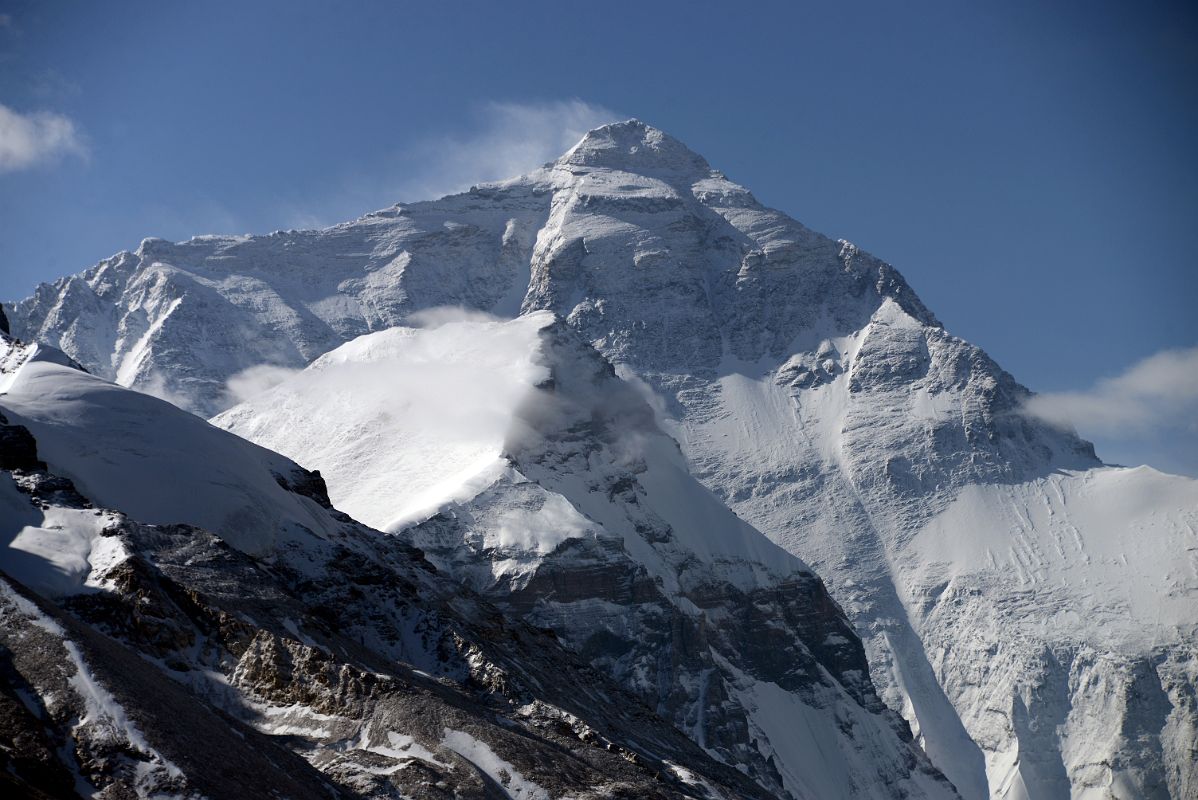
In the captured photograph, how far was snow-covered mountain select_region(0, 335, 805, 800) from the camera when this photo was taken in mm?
80688

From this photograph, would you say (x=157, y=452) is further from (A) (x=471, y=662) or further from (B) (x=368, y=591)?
(A) (x=471, y=662)

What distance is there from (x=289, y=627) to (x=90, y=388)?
159 ft

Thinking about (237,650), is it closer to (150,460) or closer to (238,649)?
(238,649)

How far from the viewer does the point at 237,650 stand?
101812mm

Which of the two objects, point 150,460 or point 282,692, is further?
point 150,460

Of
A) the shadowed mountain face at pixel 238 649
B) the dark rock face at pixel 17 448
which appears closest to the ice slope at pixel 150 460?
the shadowed mountain face at pixel 238 649

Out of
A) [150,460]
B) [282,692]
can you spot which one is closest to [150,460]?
[150,460]

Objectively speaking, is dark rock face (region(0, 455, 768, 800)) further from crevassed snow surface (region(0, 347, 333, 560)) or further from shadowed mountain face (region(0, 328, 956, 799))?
crevassed snow surface (region(0, 347, 333, 560))

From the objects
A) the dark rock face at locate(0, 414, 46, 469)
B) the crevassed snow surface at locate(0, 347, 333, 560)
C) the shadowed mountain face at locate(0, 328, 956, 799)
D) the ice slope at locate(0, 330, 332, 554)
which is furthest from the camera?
the ice slope at locate(0, 330, 332, 554)

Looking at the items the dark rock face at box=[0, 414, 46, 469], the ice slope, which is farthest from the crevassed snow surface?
the dark rock face at box=[0, 414, 46, 469]

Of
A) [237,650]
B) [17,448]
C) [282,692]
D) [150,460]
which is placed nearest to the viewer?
[282,692]

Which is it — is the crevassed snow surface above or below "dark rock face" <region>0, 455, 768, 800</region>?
above

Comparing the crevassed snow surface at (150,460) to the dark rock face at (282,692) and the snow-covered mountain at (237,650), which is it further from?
the dark rock face at (282,692)

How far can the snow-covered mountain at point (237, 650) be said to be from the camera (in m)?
80.7
